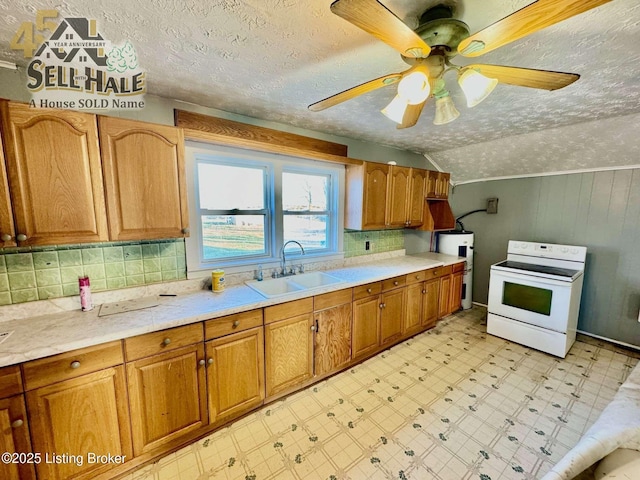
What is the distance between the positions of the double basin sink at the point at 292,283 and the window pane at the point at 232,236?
330 millimetres

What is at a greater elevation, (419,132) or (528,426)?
(419,132)

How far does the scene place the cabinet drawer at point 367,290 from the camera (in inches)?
97.4

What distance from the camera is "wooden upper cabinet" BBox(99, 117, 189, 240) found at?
154 cm

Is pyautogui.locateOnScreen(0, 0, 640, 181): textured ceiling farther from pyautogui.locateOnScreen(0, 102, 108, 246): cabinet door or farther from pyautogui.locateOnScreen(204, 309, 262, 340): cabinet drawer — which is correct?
pyautogui.locateOnScreen(204, 309, 262, 340): cabinet drawer

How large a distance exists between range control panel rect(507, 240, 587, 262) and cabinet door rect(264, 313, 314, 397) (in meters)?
3.03

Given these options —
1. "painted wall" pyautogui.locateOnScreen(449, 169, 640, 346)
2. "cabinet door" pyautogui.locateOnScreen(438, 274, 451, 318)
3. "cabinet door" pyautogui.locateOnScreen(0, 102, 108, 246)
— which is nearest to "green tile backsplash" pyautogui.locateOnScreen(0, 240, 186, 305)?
"cabinet door" pyautogui.locateOnScreen(0, 102, 108, 246)

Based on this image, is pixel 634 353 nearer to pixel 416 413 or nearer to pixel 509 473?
pixel 509 473

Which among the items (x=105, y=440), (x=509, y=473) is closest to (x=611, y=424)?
(x=509, y=473)

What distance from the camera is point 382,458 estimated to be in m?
1.64

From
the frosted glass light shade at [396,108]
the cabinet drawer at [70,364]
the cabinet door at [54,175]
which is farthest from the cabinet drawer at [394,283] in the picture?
the cabinet door at [54,175]

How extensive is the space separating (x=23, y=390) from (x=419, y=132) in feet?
11.3

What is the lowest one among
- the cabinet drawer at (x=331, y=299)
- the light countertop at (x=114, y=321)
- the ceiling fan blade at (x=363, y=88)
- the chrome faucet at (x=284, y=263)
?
the cabinet drawer at (x=331, y=299)

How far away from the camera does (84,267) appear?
172 centimetres

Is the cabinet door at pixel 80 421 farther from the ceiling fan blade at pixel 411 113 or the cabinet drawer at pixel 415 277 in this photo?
the cabinet drawer at pixel 415 277
